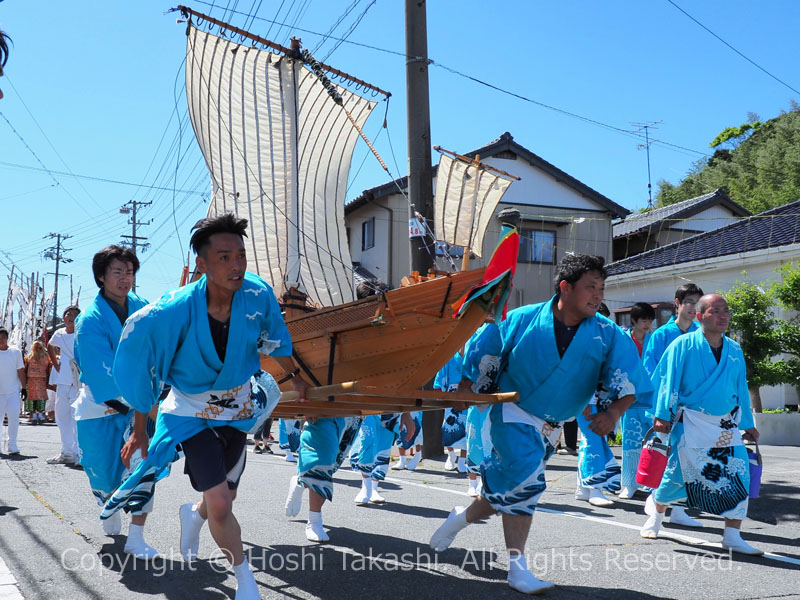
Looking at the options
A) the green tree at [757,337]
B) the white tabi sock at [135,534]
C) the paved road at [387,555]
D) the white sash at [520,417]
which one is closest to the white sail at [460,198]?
the green tree at [757,337]

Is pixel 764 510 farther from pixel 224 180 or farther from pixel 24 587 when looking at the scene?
pixel 224 180

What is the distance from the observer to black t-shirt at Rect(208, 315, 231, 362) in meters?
3.58

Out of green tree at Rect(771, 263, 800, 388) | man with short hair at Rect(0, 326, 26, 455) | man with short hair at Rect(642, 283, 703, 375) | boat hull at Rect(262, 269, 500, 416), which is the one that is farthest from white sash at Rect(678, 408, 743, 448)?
man with short hair at Rect(0, 326, 26, 455)

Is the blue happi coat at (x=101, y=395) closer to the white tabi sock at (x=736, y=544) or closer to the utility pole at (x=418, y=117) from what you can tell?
the white tabi sock at (x=736, y=544)

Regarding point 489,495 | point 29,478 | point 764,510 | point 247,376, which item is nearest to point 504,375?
point 489,495

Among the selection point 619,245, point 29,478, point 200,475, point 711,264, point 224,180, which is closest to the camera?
point 200,475

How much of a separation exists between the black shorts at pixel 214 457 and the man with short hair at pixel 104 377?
1.23m

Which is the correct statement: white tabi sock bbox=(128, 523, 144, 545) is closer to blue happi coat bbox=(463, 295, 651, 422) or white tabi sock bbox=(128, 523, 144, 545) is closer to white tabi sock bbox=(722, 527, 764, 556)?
blue happi coat bbox=(463, 295, 651, 422)

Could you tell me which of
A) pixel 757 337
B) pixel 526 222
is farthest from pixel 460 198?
pixel 526 222

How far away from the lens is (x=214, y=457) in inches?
139

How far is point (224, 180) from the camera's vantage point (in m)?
14.2

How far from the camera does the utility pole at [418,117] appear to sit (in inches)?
437

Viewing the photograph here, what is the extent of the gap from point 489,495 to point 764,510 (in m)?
3.77

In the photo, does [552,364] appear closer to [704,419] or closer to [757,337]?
[704,419]
